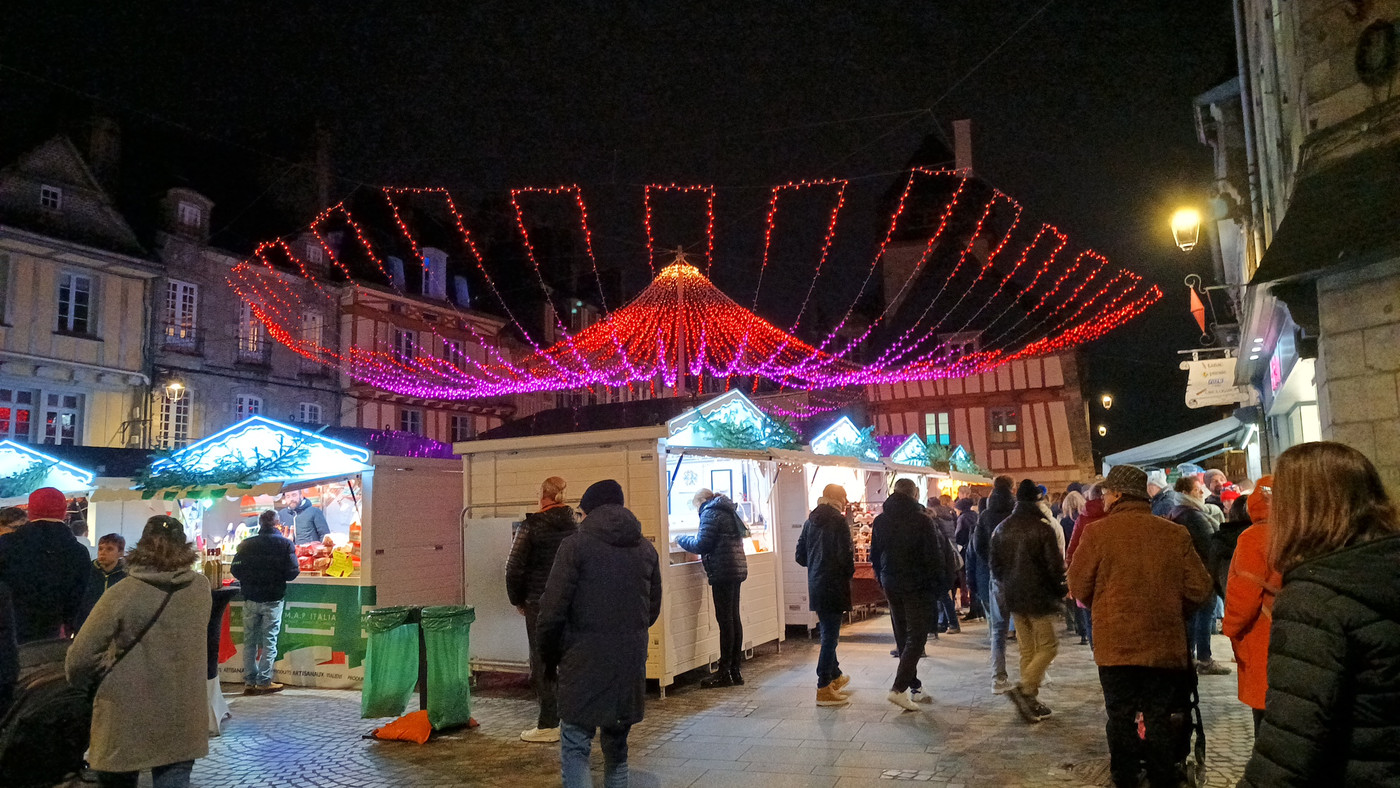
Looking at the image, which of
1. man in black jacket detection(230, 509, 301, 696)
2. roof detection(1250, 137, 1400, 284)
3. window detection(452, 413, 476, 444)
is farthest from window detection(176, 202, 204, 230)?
roof detection(1250, 137, 1400, 284)

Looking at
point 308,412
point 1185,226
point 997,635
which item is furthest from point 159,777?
point 308,412

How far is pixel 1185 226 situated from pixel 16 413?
21421 millimetres

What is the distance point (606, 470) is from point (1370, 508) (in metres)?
6.83

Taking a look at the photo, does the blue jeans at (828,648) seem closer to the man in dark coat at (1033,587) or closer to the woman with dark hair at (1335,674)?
the man in dark coat at (1033,587)

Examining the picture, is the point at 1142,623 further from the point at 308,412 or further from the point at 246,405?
the point at 308,412

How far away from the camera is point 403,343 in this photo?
2591 cm

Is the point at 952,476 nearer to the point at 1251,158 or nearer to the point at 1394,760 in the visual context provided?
the point at 1251,158

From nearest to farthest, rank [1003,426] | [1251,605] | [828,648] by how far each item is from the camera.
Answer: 1. [1251,605]
2. [828,648]
3. [1003,426]

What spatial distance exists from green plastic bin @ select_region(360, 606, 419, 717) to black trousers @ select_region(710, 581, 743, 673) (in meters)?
2.78

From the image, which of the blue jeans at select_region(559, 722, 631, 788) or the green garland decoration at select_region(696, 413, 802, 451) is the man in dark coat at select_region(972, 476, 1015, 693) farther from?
the blue jeans at select_region(559, 722, 631, 788)

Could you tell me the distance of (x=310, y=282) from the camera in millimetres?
23719

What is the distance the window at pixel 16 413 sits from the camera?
1816 centimetres

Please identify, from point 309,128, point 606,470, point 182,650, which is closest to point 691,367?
point 606,470

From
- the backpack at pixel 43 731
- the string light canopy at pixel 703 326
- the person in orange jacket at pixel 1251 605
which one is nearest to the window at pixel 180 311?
the string light canopy at pixel 703 326
